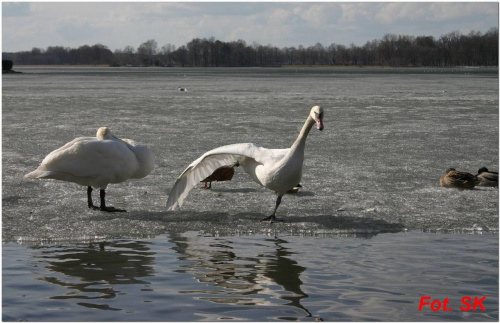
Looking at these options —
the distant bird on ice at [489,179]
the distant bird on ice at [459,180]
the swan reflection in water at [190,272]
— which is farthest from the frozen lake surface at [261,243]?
the distant bird on ice at [489,179]

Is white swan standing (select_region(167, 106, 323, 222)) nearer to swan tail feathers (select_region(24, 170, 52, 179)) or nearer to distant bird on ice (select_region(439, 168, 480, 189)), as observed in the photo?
swan tail feathers (select_region(24, 170, 52, 179))

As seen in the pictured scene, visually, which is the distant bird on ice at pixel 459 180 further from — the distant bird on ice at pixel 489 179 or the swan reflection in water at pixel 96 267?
the swan reflection in water at pixel 96 267

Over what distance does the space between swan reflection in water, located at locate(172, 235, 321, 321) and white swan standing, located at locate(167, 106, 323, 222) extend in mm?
672

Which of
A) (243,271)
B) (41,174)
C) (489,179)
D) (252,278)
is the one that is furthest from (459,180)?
(41,174)

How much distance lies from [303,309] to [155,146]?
865 cm

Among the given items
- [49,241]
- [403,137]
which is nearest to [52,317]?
[49,241]

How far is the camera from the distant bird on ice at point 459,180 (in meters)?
9.40

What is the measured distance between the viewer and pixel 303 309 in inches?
201

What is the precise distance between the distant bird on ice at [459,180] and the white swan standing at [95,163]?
391 cm

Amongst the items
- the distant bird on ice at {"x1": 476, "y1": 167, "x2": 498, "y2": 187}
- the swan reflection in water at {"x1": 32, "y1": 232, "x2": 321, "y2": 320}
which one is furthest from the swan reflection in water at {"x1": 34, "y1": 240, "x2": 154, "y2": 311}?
the distant bird on ice at {"x1": 476, "y1": 167, "x2": 498, "y2": 187}

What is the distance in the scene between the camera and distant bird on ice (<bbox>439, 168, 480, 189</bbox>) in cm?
940

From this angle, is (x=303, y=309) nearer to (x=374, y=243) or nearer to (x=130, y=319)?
(x=130, y=319)

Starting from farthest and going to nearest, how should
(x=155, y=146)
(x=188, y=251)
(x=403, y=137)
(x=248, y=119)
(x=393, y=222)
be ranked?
(x=248, y=119) < (x=403, y=137) < (x=155, y=146) < (x=393, y=222) < (x=188, y=251)

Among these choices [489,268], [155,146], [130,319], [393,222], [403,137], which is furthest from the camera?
[403,137]
